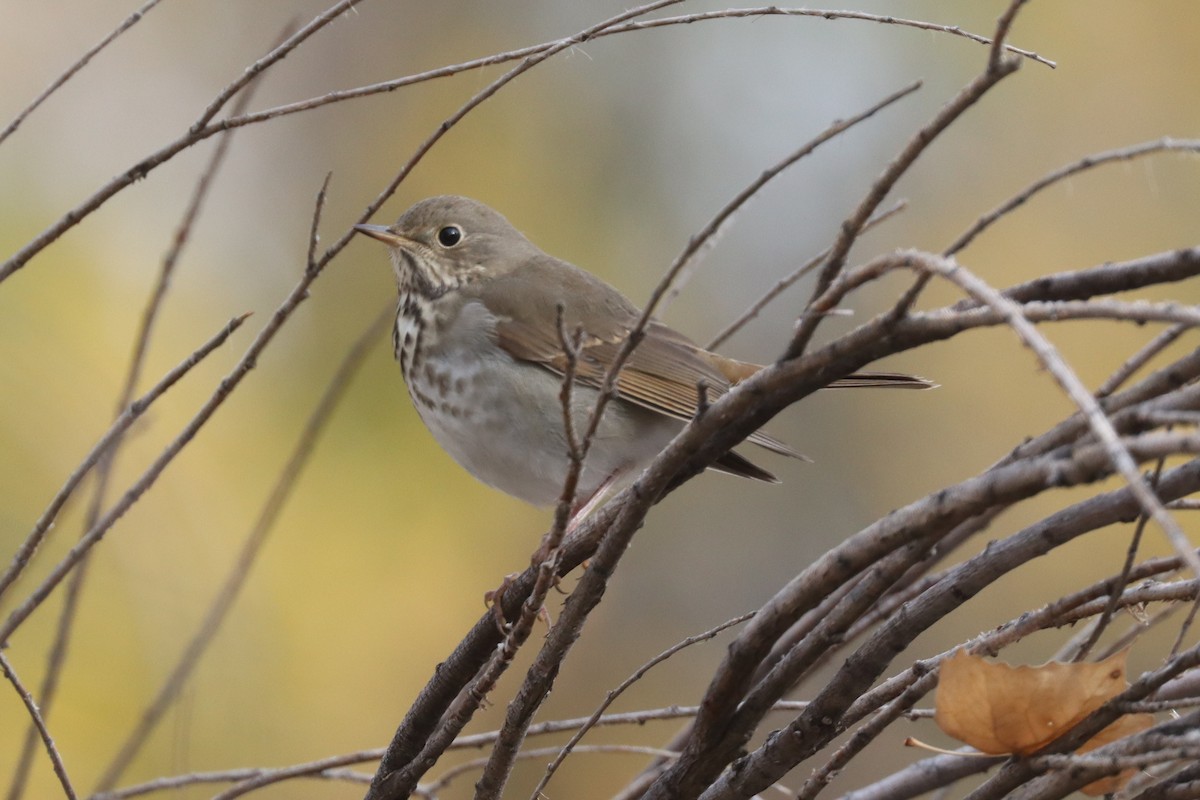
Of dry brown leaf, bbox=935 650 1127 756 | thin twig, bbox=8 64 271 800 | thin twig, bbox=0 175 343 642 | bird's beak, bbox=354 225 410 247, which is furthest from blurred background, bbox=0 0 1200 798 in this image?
dry brown leaf, bbox=935 650 1127 756

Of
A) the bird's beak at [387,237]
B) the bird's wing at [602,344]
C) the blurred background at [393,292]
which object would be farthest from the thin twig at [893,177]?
the blurred background at [393,292]

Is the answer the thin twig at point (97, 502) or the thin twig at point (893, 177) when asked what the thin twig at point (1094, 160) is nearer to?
the thin twig at point (893, 177)

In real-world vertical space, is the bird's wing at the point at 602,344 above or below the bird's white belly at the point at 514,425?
above

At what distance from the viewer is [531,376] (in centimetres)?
281

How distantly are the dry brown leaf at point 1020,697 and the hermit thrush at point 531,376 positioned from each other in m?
1.36

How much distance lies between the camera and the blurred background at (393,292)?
Answer: 149 inches

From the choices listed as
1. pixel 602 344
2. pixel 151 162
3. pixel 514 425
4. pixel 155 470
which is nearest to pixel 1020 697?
pixel 155 470

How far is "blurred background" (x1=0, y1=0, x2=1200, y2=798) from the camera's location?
3781 mm

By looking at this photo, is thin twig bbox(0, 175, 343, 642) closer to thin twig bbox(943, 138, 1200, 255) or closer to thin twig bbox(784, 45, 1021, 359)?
thin twig bbox(784, 45, 1021, 359)

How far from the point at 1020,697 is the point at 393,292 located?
433 cm

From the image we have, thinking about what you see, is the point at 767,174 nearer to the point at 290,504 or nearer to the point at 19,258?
the point at 19,258

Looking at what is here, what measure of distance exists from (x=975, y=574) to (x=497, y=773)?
498 mm

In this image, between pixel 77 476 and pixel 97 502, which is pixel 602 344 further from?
pixel 77 476

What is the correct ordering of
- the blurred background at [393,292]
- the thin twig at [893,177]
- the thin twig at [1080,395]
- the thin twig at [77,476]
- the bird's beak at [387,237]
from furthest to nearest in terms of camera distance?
the blurred background at [393,292] < the bird's beak at [387,237] < the thin twig at [77,476] < the thin twig at [893,177] < the thin twig at [1080,395]
